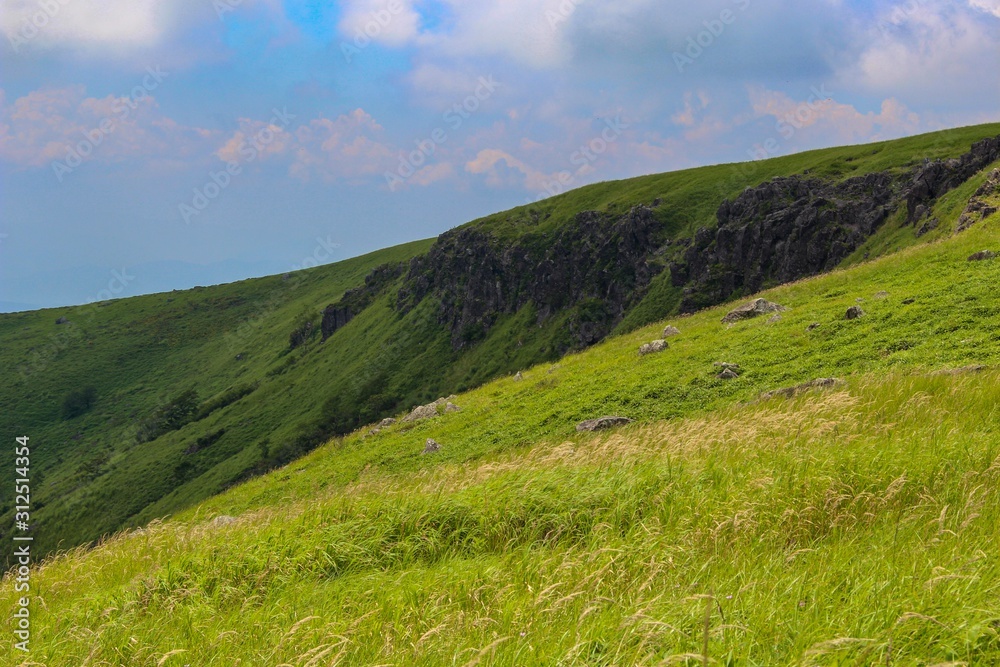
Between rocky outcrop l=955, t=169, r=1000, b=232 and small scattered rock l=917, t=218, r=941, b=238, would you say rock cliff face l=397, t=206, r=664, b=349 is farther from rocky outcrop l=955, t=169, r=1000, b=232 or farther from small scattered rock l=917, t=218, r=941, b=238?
rocky outcrop l=955, t=169, r=1000, b=232

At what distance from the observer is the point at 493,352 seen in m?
160

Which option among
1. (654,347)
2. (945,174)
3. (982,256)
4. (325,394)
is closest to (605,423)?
(654,347)

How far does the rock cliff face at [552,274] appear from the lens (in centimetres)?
14188

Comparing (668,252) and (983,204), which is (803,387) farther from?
(668,252)

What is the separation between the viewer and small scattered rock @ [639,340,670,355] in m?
28.2

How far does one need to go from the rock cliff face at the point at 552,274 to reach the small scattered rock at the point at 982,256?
107512 millimetres

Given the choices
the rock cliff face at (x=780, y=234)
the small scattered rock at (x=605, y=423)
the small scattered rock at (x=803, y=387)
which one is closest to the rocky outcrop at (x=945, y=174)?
the rock cliff face at (x=780, y=234)

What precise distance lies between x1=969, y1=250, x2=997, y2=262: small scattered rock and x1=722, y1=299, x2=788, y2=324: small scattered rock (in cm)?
786

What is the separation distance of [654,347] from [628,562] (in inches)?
916

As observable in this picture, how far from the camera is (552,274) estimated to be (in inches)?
6353

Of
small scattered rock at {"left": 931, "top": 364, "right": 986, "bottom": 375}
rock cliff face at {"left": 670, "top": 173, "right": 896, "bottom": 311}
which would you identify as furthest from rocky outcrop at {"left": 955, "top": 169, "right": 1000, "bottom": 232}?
rock cliff face at {"left": 670, "top": 173, "right": 896, "bottom": 311}

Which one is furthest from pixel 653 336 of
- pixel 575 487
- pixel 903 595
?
pixel 903 595

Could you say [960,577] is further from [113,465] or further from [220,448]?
[113,465]

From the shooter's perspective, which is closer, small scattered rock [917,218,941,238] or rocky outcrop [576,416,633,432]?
rocky outcrop [576,416,633,432]
